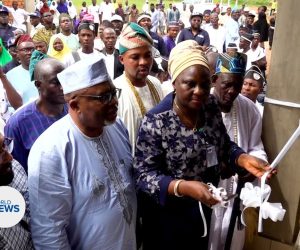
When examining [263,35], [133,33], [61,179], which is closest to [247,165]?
[61,179]

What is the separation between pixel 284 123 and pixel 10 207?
5.90 feet

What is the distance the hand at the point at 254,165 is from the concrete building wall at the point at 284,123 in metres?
0.56

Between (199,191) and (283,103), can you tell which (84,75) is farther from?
(283,103)

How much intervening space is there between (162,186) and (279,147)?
105cm

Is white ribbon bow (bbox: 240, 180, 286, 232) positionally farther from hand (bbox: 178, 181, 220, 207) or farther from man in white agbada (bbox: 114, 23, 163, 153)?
man in white agbada (bbox: 114, 23, 163, 153)

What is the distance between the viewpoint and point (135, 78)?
2.79m

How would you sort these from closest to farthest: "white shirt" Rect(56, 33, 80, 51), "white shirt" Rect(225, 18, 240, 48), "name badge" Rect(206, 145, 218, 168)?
"name badge" Rect(206, 145, 218, 168), "white shirt" Rect(56, 33, 80, 51), "white shirt" Rect(225, 18, 240, 48)

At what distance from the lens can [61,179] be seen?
5.86 feet

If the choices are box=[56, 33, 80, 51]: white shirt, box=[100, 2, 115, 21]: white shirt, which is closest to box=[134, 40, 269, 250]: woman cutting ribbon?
box=[56, 33, 80, 51]: white shirt

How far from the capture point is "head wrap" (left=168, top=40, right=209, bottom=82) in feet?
6.61

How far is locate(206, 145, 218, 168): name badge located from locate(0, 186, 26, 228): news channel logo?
102cm

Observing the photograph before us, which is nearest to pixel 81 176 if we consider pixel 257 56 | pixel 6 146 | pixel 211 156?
pixel 6 146

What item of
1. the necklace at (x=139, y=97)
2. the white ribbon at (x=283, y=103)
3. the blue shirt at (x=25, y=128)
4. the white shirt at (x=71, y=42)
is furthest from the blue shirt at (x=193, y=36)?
the blue shirt at (x=25, y=128)

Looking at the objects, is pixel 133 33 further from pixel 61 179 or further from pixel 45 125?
pixel 61 179
